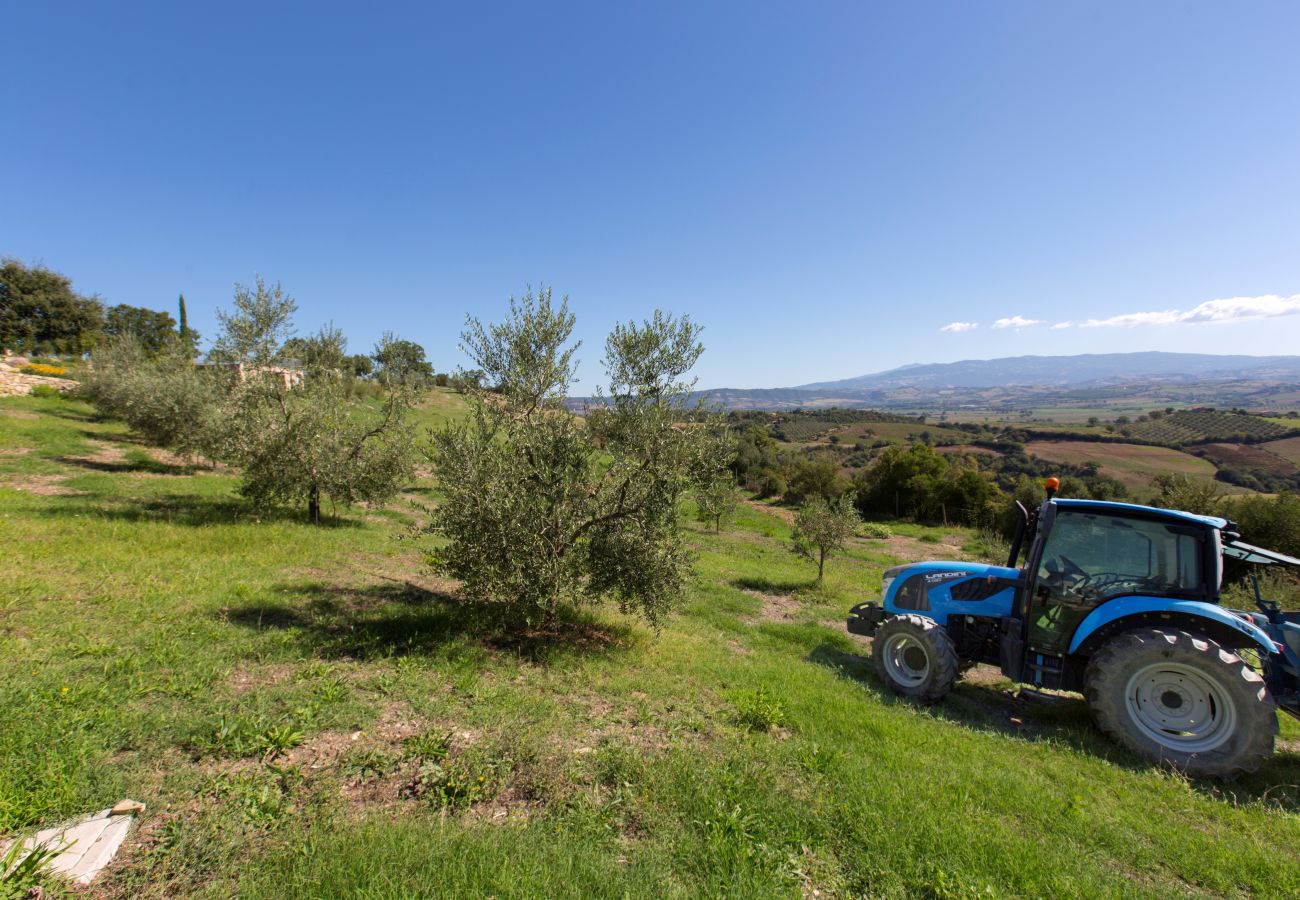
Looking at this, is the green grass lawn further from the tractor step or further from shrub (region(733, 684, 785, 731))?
the tractor step

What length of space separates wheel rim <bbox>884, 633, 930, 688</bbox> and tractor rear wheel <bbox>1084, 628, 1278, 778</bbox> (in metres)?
1.90

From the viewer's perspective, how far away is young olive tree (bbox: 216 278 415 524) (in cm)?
1241

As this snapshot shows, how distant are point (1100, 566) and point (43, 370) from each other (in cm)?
5543

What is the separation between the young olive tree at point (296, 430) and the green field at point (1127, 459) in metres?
53.0

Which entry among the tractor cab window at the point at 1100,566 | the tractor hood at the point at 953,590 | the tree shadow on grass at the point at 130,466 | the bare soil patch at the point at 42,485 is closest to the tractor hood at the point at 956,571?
the tractor hood at the point at 953,590

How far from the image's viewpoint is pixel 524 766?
4.25 metres

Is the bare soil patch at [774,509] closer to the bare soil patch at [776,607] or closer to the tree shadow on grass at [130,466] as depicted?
the bare soil patch at [776,607]

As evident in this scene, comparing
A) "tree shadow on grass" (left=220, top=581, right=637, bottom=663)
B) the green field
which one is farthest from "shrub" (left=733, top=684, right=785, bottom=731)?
the green field

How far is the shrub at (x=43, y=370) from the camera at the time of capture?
109 ft

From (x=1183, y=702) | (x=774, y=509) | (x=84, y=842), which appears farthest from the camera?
(x=774, y=509)

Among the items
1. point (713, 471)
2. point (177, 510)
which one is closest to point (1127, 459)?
point (713, 471)

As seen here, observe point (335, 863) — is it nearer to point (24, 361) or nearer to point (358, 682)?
point (358, 682)

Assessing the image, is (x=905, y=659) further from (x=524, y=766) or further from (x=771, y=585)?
(x=771, y=585)

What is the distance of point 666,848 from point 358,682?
4067mm
